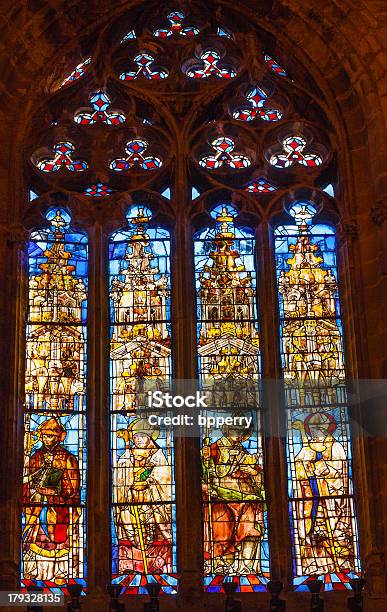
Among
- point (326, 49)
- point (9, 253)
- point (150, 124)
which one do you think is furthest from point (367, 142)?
point (9, 253)

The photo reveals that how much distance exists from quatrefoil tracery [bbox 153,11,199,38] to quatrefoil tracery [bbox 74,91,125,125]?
3.80 ft

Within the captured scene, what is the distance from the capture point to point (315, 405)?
1480 centimetres

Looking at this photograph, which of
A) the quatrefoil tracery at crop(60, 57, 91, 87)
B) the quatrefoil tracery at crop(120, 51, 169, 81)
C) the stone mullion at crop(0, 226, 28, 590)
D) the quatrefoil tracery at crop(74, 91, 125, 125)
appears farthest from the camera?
the quatrefoil tracery at crop(120, 51, 169, 81)

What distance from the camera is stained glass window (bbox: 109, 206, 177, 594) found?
1406 centimetres

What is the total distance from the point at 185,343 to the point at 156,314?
67 centimetres

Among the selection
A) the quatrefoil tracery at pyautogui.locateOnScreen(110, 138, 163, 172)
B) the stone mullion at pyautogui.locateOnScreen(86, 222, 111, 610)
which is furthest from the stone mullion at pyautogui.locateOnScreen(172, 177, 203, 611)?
the stone mullion at pyautogui.locateOnScreen(86, 222, 111, 610)

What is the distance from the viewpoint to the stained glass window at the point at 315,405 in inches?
554

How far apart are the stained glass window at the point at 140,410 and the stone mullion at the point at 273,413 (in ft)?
Result: 3.37

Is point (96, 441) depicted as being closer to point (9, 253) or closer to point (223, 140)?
point (9, 253)

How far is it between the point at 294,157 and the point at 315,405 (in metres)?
3.24

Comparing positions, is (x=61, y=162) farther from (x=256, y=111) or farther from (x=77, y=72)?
(x=256, y=111)

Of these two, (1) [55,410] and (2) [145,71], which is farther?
(2) [145,71]

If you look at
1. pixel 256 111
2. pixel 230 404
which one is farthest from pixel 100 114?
pixel 230 404

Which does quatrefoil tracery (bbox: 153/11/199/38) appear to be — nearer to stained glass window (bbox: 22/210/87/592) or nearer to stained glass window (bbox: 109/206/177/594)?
stained glass window (bbox: 109/206/177/594)
